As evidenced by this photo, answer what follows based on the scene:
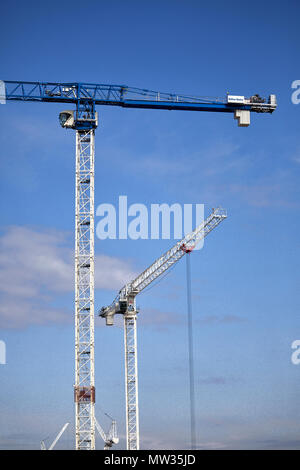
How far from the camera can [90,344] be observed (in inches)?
3824

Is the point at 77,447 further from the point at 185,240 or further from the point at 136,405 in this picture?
the point at 185,240

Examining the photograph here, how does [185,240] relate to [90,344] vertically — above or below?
above

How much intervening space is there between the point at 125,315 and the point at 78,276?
33.0 m

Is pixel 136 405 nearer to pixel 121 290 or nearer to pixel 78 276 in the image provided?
pixel 121 290
